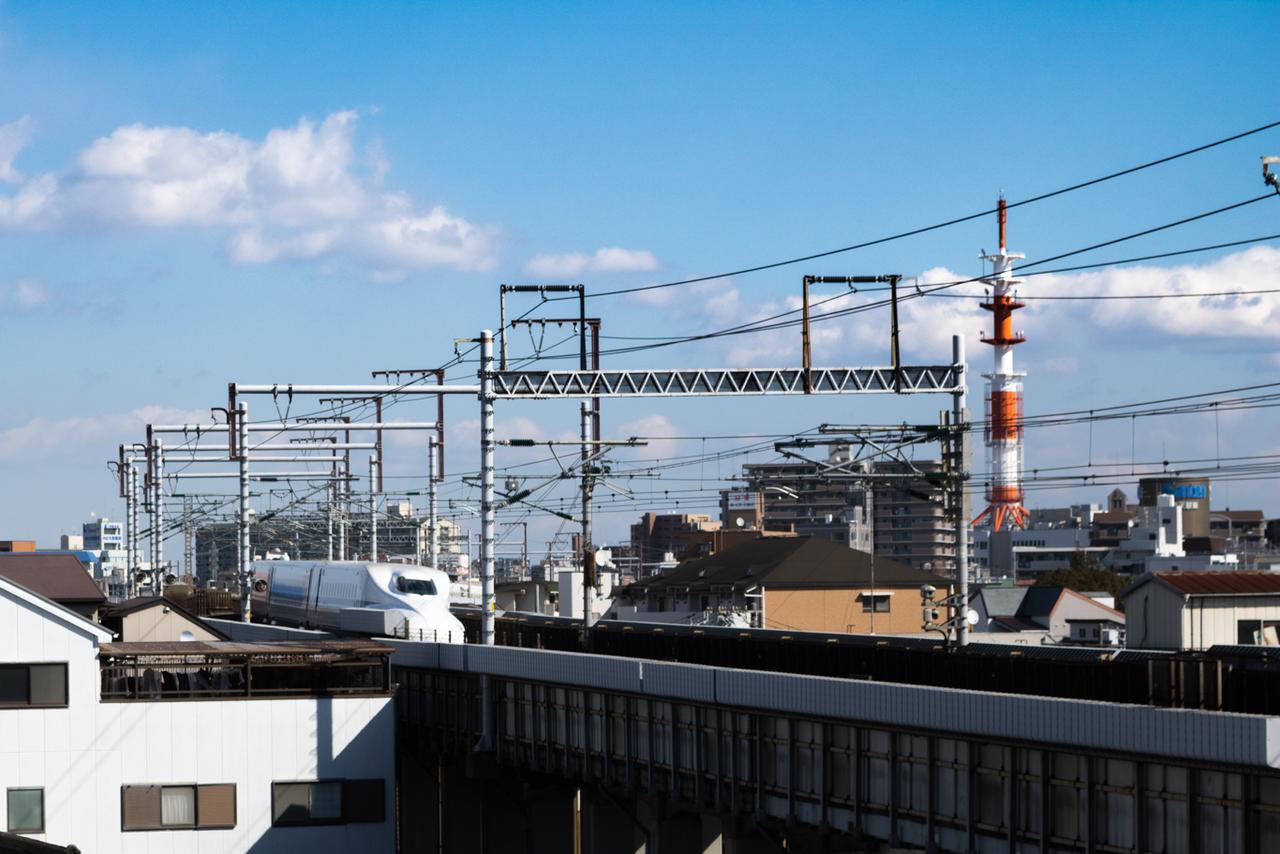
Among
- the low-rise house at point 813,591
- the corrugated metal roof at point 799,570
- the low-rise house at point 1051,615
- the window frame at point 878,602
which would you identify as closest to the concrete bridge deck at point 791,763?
the low-rise house at point 813,591

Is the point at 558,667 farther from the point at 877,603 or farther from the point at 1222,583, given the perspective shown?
the point at 877,603

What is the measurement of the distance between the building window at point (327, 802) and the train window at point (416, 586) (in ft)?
61.7

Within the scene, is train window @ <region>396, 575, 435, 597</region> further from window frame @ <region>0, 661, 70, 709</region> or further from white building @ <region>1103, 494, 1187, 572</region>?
white building @ <region>1103, 494, 1187, 572</region>

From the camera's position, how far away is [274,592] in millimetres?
75812

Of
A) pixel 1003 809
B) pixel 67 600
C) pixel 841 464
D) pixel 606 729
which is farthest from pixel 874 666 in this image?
pixel 67 600

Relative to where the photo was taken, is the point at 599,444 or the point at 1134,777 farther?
the point at 599,444

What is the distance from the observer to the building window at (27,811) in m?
39.3

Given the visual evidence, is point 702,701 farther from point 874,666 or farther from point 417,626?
point 417,626

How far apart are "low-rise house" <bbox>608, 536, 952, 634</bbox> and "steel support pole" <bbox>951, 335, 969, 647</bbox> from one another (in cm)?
4286

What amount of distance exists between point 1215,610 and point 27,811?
35.0 m

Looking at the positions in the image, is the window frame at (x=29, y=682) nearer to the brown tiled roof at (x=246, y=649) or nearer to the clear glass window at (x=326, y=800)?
the brown tiled roof at (x=246, y=649)

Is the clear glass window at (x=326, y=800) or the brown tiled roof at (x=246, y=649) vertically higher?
the brown tiled roof at (x=246, y=649)

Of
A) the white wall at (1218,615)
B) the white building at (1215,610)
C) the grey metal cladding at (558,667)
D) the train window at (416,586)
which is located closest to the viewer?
the grey metal cladding at (558,667)

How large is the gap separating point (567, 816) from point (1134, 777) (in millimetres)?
27352
